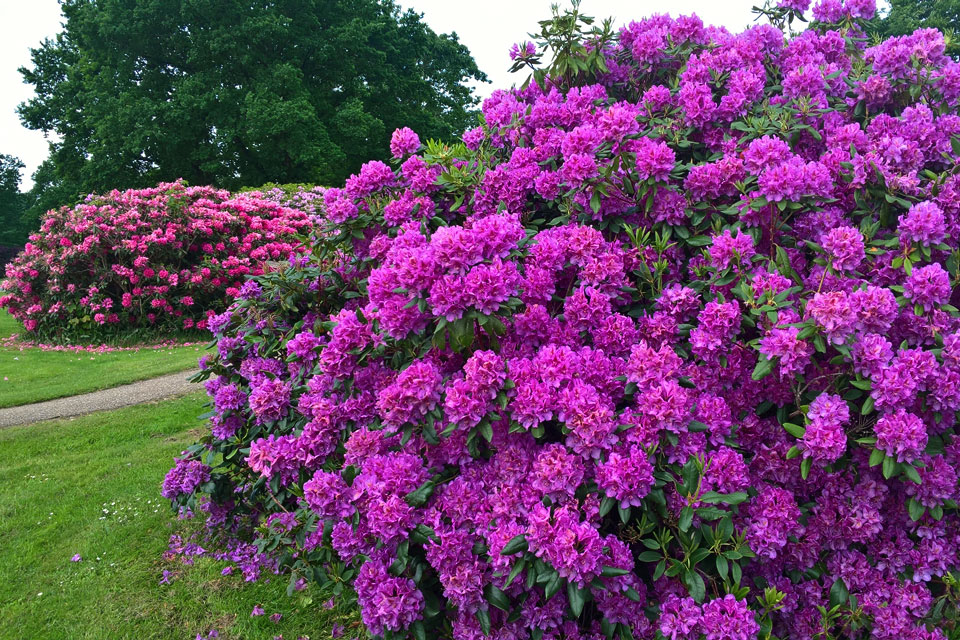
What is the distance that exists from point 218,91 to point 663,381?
24.3 meters

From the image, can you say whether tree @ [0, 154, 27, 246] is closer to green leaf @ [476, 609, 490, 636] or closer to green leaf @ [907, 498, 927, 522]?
green leaf @ [476, 609, 490, 636]

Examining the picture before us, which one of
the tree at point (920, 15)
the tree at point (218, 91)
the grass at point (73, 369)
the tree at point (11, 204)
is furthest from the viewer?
the tree at point (11, 204)

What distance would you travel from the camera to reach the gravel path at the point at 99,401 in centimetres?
639

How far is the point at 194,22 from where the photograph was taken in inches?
897

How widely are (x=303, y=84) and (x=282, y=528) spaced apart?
2411cm

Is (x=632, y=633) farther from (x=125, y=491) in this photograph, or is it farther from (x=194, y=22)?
(x=194, y=22)

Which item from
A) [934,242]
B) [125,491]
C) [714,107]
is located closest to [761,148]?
[714,107]

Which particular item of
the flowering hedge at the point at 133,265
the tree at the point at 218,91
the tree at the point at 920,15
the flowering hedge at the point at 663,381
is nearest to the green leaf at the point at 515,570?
the flowering hedge at the point at 663,381

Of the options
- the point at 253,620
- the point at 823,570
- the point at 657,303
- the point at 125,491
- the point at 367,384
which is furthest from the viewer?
the point at 125,491

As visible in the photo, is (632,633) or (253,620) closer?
(632,633)

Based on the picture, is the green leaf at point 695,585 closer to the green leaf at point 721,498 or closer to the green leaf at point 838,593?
the green leaf at point 721,498

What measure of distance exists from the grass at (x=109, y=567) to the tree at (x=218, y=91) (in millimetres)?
18473

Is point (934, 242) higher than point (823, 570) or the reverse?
higher

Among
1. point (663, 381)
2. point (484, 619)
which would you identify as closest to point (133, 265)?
point (484, 619)
